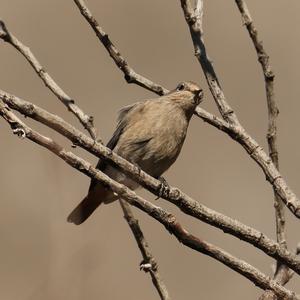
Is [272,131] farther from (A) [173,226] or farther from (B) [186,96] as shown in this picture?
(B) [186,96]

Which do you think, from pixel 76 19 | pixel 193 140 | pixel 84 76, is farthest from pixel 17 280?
pixel 76 19

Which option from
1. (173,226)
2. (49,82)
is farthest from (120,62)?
(173,226)

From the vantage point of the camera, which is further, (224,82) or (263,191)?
(224,82)

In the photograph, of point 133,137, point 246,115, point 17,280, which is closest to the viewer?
point 17,280

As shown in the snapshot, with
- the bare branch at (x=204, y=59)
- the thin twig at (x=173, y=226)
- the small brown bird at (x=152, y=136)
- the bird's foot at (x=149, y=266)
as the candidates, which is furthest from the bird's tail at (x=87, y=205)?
the thin twig at (x=173, y=226)

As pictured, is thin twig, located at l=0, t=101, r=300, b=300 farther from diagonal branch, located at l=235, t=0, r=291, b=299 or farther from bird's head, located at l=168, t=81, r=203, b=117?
bird's head, located at l=168, t=81, r=203, b=117

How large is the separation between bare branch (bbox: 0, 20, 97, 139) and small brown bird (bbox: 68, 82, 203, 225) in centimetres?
137

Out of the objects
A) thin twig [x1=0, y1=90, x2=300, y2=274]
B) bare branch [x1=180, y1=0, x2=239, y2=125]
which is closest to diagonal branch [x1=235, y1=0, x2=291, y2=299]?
bare branch [x1=180, y1=0, x2=239, y2=125]

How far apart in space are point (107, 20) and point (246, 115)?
73.9 inches

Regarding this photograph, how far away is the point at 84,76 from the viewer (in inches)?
302

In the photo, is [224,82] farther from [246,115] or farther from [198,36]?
[198,36]

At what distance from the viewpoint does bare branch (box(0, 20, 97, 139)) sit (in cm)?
332

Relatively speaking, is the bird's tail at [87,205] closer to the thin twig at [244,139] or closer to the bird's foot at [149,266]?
the thin twig at [244,139]

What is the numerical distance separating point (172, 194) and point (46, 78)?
0.93 metres
